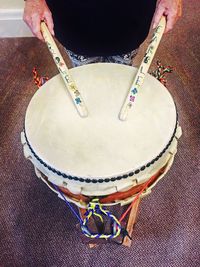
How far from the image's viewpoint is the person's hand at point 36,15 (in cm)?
88

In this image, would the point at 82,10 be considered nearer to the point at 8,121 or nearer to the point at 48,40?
the point at 48,40

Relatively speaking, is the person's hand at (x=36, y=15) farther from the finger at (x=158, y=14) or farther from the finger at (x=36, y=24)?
the finger at (x=158, y=14)

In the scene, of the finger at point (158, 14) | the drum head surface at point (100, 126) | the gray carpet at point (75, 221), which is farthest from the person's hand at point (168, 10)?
the gray carpet at point (75, 221)

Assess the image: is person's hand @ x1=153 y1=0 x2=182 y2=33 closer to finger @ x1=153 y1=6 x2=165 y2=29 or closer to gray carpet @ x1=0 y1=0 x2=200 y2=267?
finger @ x1=153 y1=6 x2=165 y2=29

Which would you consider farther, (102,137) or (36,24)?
(36,24)

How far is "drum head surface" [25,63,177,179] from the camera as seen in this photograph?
72 cm

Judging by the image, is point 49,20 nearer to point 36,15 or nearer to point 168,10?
point 36,15

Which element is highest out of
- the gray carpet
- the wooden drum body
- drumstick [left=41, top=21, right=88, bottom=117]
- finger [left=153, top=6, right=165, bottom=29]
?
finger [left=153, top=6, right=165, bottom=29]

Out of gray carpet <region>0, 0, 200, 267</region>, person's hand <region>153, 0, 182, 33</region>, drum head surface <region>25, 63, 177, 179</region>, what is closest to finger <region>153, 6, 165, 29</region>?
person's hand <region>153, 0, 182, 33</region>

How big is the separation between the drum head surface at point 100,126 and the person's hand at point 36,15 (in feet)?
0.43

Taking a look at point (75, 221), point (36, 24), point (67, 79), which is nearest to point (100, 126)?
point (67, 79)

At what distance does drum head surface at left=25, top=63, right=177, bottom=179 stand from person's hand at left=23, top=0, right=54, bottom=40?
13 centimetres

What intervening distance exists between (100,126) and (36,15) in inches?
13.1

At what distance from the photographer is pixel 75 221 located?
1167 millimetres
